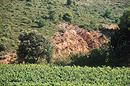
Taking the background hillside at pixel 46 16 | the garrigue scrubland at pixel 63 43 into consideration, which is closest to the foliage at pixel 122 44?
the garrigue scrubland at pixel 63 43

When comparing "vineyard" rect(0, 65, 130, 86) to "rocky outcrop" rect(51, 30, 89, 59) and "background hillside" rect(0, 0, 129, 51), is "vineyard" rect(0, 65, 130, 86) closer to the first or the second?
"rocky outcrop" rect(51, 30, 89, 59)

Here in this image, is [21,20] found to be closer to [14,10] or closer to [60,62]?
[14,10]

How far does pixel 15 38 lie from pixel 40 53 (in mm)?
9655

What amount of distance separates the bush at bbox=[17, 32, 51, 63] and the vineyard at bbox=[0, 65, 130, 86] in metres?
5.53

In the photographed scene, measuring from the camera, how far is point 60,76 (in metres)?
42.8

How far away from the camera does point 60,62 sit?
50531 mm

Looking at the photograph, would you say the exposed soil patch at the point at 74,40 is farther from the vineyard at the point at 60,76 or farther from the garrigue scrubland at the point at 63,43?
the vineyard at the point at 60,76

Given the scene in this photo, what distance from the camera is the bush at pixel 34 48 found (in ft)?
164

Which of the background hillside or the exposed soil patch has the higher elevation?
the background hillside

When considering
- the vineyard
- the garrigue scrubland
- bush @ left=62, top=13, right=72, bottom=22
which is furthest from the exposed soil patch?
the vineyard

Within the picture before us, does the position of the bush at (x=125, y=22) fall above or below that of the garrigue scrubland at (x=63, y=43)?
above

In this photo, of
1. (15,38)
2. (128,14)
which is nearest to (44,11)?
(15,38)

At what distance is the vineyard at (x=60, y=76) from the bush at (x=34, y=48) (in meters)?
5.53

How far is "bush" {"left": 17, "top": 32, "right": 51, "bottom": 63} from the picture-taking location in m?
50.1
